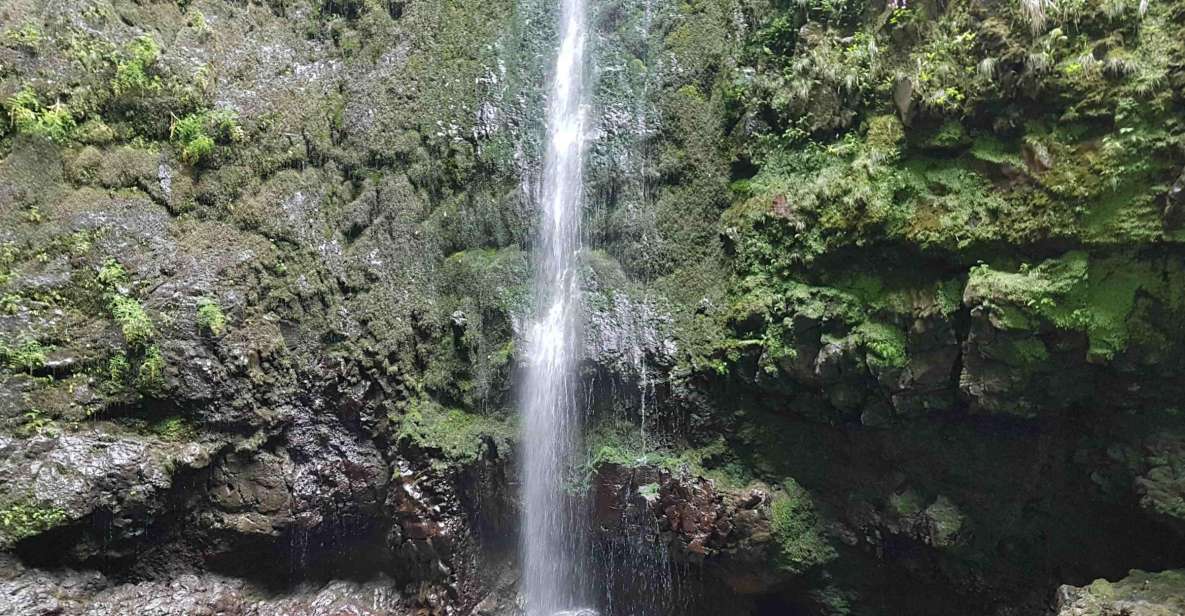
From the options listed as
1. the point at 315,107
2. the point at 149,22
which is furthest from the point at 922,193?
the point at 149,22

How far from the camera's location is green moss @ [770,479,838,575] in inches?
289

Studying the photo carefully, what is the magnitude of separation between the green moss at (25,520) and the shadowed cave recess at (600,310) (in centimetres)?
5

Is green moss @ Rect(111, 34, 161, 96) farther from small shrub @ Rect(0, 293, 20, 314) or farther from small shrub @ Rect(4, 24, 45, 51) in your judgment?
small shrub @ Rect(0, 293, 20, 314)

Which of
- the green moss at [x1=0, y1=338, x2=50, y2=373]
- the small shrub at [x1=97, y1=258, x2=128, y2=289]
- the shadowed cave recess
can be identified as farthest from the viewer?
the small shrub at [x1=97, y1=258, x2=128, y2=289]

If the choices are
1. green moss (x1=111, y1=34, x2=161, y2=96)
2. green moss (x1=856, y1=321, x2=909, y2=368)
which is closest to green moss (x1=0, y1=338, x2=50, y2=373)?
green moss (x1=111, y1=34, x2=161, y2=96)

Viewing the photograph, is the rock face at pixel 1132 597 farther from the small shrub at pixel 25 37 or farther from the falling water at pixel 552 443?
the small shrub at pixel 25 37

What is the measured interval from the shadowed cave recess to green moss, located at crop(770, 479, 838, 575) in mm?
43

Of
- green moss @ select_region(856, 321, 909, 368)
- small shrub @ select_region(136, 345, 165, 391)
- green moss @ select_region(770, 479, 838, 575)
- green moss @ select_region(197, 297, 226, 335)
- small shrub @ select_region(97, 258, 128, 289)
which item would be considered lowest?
green moss @ select_region(770, 479, 838, 575)

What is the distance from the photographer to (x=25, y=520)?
22.0ft

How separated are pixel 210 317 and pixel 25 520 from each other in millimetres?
2657

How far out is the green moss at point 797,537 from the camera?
289 inches

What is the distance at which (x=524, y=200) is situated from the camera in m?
9.15

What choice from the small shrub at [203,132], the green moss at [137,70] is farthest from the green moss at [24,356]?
the green moss at [137,70]

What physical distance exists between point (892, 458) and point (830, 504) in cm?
87
